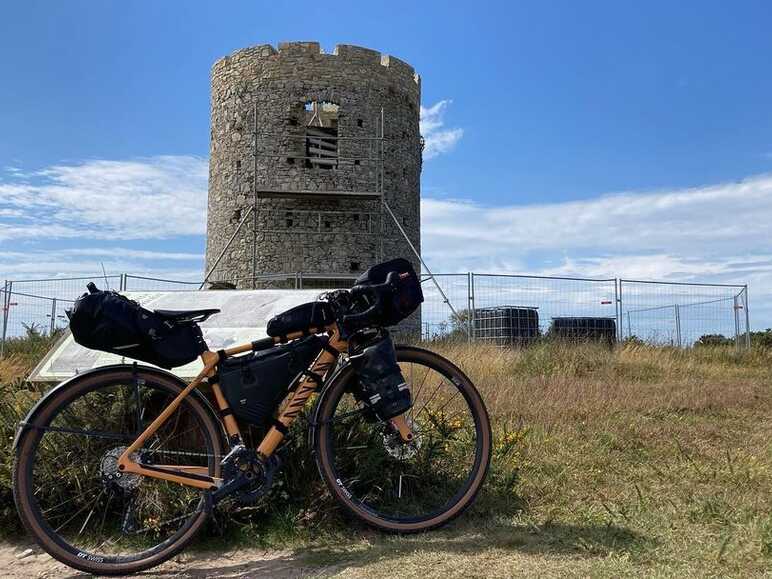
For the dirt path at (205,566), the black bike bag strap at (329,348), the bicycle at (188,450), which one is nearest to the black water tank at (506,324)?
the bicycle at (188,450)

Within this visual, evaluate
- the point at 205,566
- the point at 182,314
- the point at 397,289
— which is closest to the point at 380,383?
the point at 397,289

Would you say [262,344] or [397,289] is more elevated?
[397,289]

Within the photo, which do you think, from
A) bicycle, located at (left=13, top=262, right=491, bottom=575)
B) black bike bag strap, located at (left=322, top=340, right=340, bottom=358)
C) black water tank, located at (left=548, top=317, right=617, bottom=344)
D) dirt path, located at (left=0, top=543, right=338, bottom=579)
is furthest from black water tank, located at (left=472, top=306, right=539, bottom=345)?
dirt path, located at (left=0, top=543, right=338, bottom=579)

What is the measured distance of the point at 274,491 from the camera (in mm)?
3471

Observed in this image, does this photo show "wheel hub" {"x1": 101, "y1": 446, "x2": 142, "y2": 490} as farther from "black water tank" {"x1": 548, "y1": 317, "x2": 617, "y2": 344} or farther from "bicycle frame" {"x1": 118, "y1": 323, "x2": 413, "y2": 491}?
"black water tank" {"x1": 548, "y1": 317, "x2": 617, "y2": 344}

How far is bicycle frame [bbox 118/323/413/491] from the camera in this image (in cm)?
308

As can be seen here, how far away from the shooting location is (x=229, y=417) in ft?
10.5

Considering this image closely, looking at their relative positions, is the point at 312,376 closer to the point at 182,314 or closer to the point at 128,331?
the point at 182,314

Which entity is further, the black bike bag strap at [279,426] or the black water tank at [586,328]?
the black water tank at [586,328]

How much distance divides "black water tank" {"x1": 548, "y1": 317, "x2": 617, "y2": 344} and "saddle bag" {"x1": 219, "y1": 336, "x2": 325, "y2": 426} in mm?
10934

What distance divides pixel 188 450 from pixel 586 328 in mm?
12214

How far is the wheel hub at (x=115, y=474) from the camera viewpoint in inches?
122

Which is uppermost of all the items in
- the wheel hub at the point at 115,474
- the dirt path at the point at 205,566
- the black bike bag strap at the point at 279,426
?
the black bike bag strap at the point at 279,426

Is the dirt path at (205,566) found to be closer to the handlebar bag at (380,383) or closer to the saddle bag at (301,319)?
the handlebar bag at (380,383)
